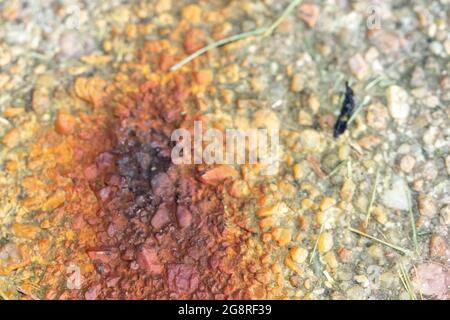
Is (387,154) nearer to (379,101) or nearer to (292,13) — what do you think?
(379,101)

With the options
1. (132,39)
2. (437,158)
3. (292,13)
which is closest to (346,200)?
(437,158)

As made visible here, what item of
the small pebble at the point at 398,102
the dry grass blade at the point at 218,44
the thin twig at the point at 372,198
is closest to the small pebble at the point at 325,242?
the thin twig at the point at 372,198

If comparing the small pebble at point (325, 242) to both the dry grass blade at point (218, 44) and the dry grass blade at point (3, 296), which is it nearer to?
the dry grass blade at point (218, 44)

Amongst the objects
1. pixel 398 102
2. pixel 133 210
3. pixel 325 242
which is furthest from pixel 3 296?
pixel 398 102

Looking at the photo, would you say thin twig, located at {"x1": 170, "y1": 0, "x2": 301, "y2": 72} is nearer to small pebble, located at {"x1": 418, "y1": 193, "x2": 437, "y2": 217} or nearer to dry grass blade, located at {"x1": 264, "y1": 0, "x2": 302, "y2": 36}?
dry grass blade, located at {"x1": 264, "y1": 0, "x2": 302, "y2": 36}

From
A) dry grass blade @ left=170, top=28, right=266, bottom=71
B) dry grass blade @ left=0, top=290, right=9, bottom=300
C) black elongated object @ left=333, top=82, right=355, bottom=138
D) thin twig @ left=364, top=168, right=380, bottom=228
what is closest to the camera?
dry grass blade @ left=0, top=290, right=9, bottom=300

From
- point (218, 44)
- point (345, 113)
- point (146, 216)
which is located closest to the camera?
point (146, 216)

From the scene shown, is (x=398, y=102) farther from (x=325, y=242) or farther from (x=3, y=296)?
(x=3, y=296)

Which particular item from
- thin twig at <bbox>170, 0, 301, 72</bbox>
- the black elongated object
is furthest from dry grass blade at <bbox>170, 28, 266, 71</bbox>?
the black elongated object

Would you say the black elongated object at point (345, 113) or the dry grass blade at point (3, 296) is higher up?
the black elongated object at point (345, 113)
